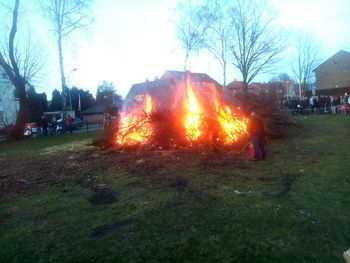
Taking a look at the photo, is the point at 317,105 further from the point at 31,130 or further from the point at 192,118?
the point at 31,130

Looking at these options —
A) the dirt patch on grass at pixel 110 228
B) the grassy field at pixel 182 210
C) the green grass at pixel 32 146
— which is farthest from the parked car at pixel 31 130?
the dirt patch on grass at pixel 110 228

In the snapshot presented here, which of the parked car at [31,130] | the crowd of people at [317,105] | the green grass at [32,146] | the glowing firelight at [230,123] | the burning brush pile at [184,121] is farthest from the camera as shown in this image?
the crowd of people at [317,105]

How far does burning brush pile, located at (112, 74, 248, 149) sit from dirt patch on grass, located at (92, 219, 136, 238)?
6432 mm

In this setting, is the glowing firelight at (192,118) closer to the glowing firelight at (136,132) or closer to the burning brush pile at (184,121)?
the burning brush pile at (184,121)

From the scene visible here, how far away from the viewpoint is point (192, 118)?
13.3m

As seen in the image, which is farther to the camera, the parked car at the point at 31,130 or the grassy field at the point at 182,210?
the parked car at the point at 31,130

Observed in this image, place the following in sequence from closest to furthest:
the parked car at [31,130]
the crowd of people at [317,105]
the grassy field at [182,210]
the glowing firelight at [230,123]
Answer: the grassy field at [182,210], the glowing firelight at [230,123], the parked car at [31,130], the crowd of people at [317,105]

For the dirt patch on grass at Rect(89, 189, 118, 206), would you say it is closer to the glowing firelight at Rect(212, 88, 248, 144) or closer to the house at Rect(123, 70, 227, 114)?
the house at Rect(123, 70, 227, 114)

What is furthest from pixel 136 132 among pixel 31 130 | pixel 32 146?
pixel 31 130

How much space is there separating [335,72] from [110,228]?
59966 millimetres

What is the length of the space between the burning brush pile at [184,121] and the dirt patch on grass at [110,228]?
643 centimetres

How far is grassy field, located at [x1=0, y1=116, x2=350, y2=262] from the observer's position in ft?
16.2

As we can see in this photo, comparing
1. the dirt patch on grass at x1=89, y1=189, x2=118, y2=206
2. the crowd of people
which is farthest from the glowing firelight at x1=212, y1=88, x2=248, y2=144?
the crowd of people

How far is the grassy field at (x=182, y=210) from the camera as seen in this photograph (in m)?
4.93
